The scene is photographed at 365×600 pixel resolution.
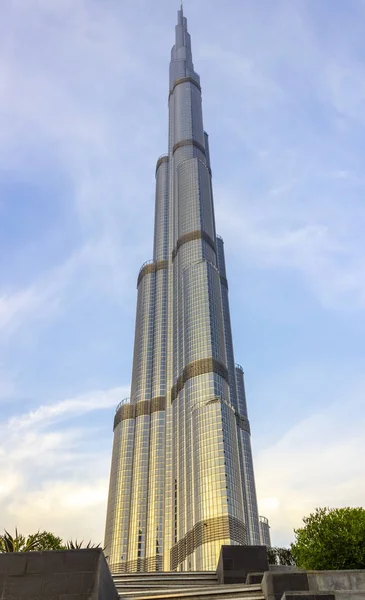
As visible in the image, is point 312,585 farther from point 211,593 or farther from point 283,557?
point 283,557

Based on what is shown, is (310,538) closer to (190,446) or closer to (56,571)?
(56,571)

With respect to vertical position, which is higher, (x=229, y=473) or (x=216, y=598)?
(x=229, y=473)

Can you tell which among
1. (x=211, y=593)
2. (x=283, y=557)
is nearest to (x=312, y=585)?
(x=211, y=593)

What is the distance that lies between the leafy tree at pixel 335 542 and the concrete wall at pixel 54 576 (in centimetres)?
3541

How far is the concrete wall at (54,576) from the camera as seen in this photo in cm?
1730

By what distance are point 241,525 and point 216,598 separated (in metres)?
161

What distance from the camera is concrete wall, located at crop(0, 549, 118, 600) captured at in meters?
17.3

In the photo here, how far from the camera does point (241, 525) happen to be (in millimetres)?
166375

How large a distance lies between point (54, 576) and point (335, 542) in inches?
1461

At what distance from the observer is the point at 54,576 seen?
17609 mm

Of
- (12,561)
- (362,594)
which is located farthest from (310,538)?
(12,561)

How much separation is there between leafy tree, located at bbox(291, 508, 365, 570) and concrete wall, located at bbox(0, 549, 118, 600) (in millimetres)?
35411

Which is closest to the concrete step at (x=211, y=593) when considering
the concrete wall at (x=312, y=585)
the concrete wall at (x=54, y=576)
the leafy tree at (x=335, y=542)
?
the concrete wall at (x=312, y=585)

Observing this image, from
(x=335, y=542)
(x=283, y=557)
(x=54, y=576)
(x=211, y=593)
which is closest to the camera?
(x=54, y=576)
